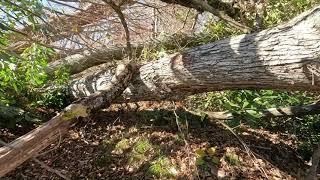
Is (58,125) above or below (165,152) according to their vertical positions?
above

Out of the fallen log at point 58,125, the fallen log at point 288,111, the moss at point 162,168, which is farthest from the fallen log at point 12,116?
the fallen log at point 288,111

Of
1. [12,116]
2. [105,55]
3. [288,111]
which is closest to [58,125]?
[12,116]

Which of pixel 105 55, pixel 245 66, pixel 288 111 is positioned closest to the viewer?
pixel 245 66

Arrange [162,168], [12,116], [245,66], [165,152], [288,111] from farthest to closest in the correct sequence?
1. [12,116]
2. [288,111]
3. [165,152]
4. [162,168]
5. [245,66]

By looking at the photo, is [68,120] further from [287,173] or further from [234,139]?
[287,173]

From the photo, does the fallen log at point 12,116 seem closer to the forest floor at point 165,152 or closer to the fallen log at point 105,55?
the forest floor at point 165,152

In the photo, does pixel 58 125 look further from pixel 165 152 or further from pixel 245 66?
pixel 245 66

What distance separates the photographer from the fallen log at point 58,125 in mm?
3479

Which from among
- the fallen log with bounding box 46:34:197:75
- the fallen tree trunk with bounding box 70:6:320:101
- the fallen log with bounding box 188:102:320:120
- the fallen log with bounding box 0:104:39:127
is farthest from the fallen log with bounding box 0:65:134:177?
the fallen log with bounding box 188:102:320:120

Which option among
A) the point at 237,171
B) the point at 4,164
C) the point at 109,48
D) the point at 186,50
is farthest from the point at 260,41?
the point at 109,48

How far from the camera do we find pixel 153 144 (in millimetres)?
4508

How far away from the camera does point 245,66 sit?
344 centimetres

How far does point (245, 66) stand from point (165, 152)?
1.50 meters

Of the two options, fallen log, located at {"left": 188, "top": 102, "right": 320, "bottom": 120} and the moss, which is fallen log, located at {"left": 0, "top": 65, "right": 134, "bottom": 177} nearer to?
the moss
